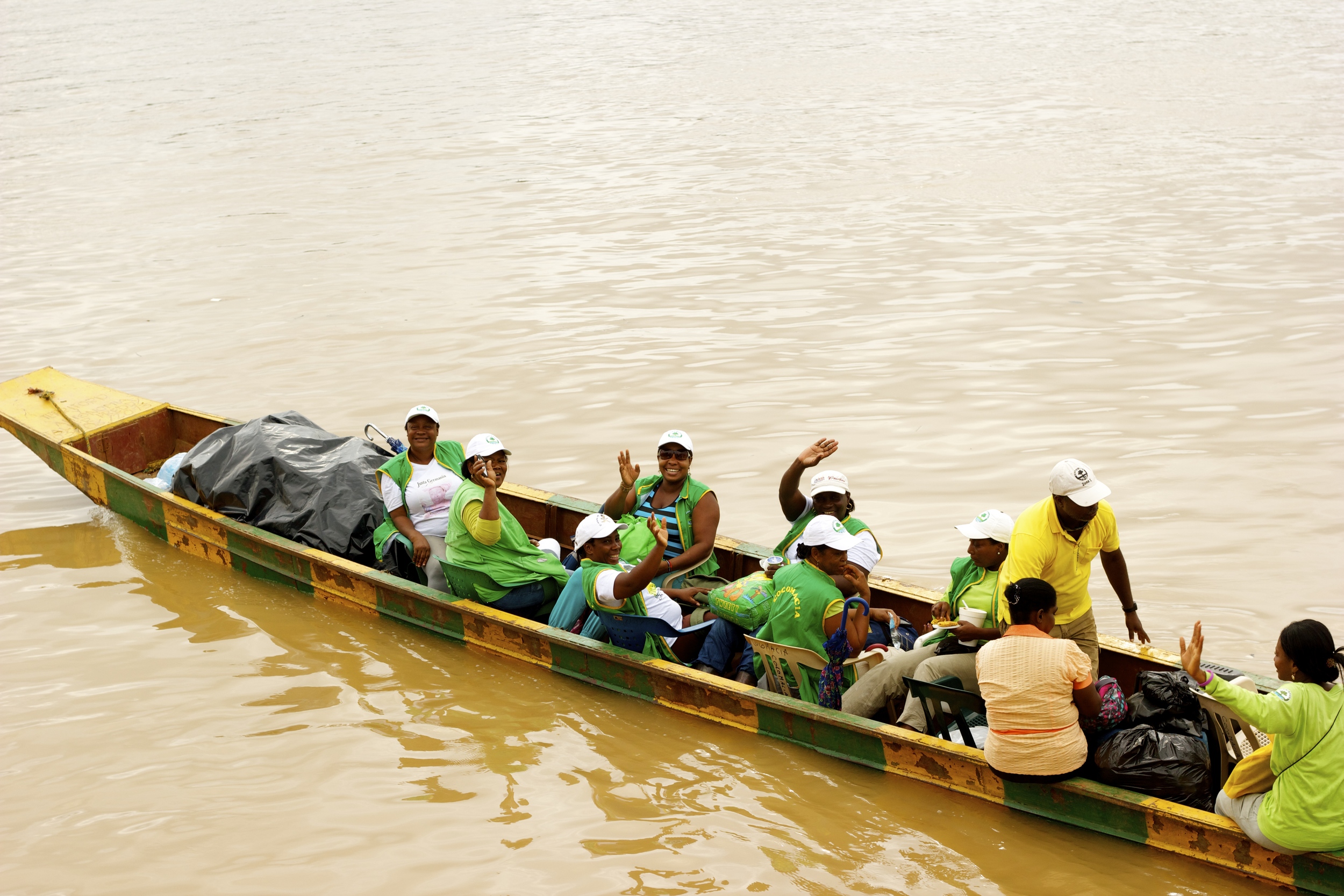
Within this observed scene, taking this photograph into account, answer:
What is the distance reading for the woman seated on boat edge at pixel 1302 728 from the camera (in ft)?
14.9

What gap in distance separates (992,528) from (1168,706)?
43.1 inches

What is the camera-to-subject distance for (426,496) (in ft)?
26.5

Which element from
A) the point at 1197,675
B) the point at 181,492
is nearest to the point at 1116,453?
the point at 1197,675

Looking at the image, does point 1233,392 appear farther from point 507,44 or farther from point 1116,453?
point 507,44

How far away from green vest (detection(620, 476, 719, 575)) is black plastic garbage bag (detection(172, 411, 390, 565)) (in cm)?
218

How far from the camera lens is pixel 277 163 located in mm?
24141

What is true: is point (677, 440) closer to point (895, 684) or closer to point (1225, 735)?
point (895, 684)

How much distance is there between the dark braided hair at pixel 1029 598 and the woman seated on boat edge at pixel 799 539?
3.64 ft

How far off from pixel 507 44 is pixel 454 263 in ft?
74.0

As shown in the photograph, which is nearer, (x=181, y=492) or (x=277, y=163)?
(x=181, y=492)

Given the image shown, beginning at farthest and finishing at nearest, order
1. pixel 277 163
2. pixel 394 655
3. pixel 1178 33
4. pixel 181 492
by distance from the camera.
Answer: pixel 1178 33, pixel 277 163, pixel 181 492, pixel 394 655

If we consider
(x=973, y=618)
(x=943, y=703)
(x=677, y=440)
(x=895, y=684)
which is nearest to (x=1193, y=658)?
(x=973, y=618)

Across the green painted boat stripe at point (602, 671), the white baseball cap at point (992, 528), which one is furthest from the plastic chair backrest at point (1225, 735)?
the green painted boat stripe at point (602, 671)

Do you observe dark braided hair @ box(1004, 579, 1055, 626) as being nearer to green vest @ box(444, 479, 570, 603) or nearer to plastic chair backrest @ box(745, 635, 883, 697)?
plastic chair backrest @ box(745, 635, 883, 697)
